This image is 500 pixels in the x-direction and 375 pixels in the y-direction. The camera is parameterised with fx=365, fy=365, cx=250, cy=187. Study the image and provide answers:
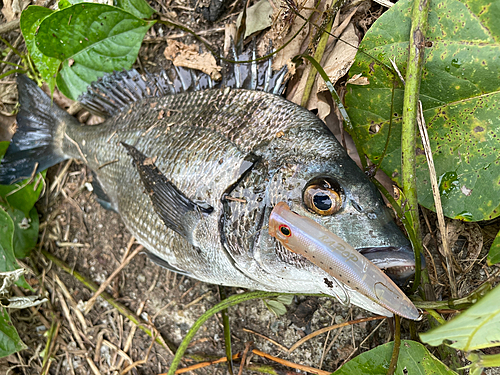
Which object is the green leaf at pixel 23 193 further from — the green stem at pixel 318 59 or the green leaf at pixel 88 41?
the green stem at pixel 318 59

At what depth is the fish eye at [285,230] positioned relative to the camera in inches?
42.7

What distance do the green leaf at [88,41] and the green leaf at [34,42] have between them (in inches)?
1.6

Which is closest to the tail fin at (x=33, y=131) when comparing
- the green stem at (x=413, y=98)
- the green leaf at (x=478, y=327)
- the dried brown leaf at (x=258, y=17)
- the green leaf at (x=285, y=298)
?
the dried brown leaf at (x=258, y=17)

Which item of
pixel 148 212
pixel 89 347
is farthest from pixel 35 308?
pixel 148 212

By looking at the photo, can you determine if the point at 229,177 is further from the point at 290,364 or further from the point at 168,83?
the point at 290,364

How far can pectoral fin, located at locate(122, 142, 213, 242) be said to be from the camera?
141cm

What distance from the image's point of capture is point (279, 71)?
4.99 feet

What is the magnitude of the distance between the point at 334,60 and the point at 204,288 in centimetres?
132

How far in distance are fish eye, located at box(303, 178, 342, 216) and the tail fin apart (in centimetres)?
160

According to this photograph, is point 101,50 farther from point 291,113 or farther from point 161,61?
point 291,113

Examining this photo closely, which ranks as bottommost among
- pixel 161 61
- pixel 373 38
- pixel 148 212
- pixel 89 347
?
pixel 89 347

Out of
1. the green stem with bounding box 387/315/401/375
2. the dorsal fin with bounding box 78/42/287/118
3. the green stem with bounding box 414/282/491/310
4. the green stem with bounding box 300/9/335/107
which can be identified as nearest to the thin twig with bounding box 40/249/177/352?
the dorsal fin with bounding box 78/42/287/118

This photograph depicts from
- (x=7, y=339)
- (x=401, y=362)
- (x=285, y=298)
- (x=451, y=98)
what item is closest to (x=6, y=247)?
(x=7, y=339)

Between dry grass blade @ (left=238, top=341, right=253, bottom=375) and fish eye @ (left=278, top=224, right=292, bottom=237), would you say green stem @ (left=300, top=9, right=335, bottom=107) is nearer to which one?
fish eye @ (left=278, top=224, right=292, bottom=237)
